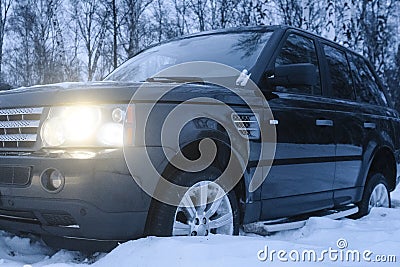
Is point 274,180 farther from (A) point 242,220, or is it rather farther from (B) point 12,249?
(B) point 12,249

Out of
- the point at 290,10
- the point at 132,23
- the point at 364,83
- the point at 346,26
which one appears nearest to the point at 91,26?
the point at 132,23

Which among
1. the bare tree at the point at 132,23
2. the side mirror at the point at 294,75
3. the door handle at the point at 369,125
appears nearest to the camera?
the side mirror at the point at 294,75

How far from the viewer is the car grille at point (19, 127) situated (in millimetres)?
2498

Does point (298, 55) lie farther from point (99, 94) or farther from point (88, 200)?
point (88, 200)

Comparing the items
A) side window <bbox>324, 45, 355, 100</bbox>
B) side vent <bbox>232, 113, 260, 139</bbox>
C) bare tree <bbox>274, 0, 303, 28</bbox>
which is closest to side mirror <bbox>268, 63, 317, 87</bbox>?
side vent <bbox>232, 113, 260, 139</bbox>

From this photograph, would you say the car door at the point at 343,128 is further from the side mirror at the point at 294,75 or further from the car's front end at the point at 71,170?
the car's front end at the point at 71,170

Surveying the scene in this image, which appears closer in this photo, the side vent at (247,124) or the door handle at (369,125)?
the side vent at (247,124)

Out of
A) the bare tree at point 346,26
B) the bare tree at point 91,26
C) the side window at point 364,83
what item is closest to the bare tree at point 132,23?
the bare tree at point 91,26

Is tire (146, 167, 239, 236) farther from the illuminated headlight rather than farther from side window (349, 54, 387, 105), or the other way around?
side window (349, 54, 387, 105)

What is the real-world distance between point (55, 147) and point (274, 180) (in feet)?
4.57

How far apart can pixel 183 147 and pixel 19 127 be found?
2.79 feet

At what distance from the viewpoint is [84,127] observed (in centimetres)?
240

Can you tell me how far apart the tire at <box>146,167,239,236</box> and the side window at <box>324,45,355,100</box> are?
1.71 metres

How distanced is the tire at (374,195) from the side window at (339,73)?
2.55 ft
